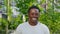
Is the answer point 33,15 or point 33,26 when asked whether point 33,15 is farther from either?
point 33,26

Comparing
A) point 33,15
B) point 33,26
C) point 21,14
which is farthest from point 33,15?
point 21,14

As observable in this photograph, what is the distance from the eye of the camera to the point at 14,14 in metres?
4.09

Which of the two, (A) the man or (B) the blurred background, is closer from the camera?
(A) the man

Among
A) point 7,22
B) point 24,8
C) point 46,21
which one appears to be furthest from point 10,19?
point 46,21

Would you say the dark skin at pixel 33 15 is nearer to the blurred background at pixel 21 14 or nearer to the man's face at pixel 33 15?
the man's face at pixel 33 15

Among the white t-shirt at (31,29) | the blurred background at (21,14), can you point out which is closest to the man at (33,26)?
the white t-shirt at (31,29)

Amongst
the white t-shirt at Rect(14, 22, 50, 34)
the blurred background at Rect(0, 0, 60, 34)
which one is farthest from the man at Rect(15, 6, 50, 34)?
the blurred background at Rect(0, 0, 60, 34)

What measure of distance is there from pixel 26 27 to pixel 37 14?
18 centimetres

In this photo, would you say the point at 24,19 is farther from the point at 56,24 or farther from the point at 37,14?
the point at 37,14

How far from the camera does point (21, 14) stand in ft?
13.3

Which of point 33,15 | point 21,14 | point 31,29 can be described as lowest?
point 21,14

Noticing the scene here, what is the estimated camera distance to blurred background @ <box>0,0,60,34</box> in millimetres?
4035

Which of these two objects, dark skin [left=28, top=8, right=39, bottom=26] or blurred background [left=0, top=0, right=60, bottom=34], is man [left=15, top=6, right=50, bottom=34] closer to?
dark skin [left=28, top=8, right=39, bottom=26]

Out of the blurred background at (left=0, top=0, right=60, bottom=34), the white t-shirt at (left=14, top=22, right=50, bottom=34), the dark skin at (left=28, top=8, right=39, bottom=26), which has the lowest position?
the blurred background at (left=0, top=0, right=60, bottom=34)
